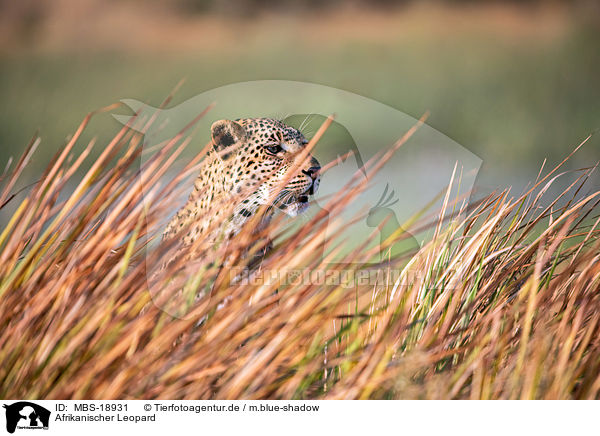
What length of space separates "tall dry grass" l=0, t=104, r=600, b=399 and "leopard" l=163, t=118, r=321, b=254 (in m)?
0.14

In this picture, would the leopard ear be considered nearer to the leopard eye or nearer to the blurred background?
the leopard eye

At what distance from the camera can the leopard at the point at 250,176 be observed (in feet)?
6.06

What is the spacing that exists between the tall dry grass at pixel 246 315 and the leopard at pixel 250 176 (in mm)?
145

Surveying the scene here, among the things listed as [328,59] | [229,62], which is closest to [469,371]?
[328,59]

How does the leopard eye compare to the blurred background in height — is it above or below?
below

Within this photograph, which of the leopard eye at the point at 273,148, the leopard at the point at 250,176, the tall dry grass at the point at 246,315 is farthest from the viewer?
the leopard eye at the point at 273,148

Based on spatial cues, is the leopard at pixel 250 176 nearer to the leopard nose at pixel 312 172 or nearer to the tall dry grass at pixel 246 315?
the leopard nose at pixel 312 172

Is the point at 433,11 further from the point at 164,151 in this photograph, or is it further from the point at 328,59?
the point at 164,151

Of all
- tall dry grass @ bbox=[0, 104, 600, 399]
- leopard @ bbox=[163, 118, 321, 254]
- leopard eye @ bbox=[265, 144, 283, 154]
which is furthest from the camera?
leopard eye @ bbox=[265, 144, 283, 154]
